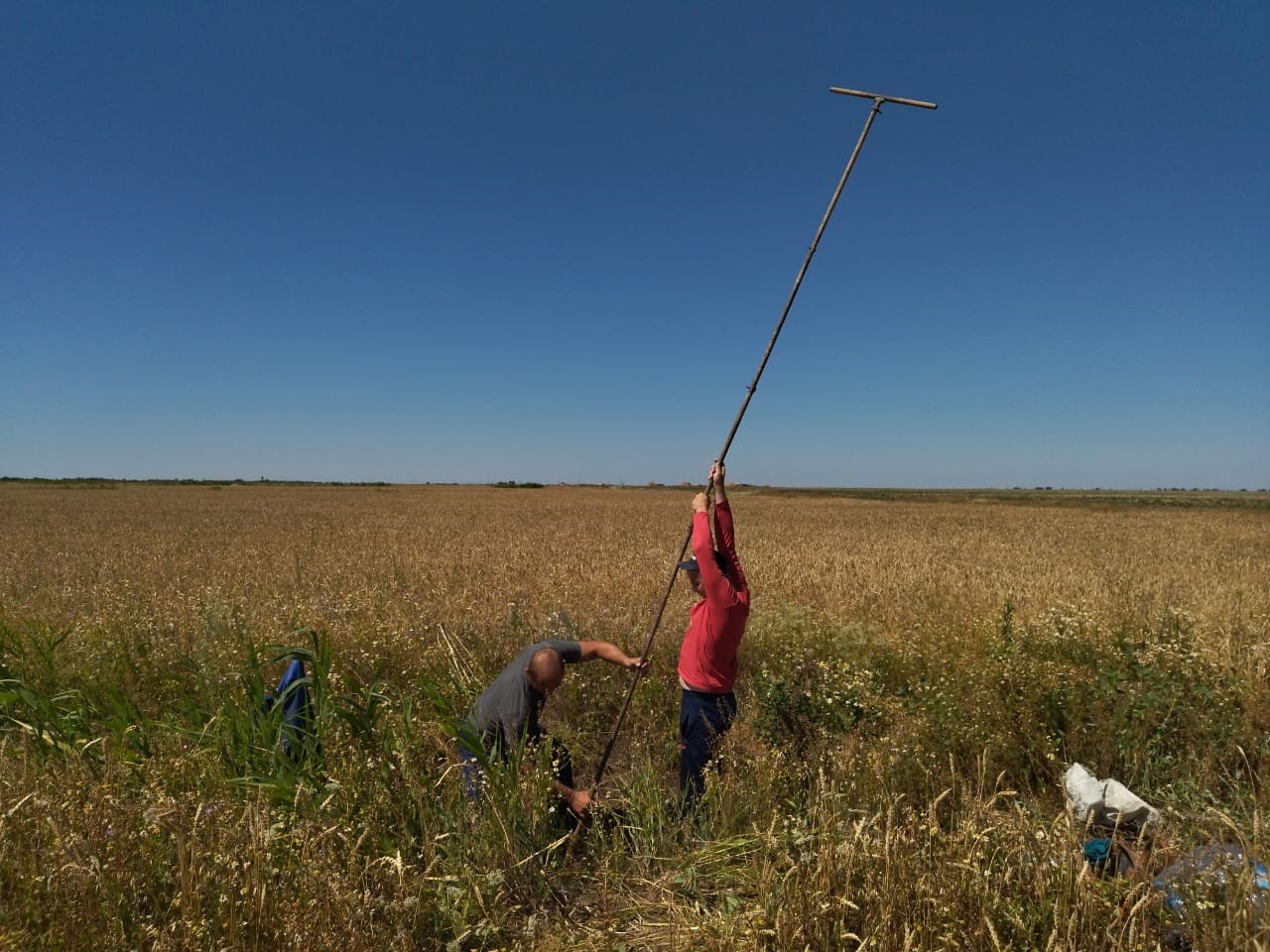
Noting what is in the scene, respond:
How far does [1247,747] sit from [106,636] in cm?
989

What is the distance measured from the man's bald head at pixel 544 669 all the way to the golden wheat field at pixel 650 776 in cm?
67

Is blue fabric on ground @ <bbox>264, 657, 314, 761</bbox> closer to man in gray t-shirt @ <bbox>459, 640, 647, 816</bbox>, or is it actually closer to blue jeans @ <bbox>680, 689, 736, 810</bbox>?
man in gray t-shirt @ <bbox>459, 640, 647, 816</bbox>

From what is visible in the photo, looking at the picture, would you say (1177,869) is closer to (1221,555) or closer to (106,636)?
(106,636)

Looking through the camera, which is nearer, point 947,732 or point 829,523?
point 947,732

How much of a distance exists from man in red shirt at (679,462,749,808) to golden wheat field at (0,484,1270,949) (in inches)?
9.5

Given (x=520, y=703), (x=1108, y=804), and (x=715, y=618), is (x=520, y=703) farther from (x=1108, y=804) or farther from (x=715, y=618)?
(x=1108, y=804)

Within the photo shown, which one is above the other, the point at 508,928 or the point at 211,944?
the point at 211,944

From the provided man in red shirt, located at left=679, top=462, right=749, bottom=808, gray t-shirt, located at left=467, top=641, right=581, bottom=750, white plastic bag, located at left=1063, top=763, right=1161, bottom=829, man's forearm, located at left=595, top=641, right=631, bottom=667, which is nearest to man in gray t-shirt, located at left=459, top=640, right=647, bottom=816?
gray t-shirt, located at left=467, top=641, right=581, bottom=750

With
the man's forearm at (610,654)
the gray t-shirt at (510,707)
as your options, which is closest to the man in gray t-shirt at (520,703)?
the gray t-shirt at (510,707)

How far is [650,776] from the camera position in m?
3.39

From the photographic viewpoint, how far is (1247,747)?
14.2 feet

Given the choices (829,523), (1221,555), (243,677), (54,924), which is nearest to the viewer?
(54,924)

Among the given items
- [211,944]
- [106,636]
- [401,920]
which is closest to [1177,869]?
[401,920]

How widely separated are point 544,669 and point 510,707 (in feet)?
1.05
